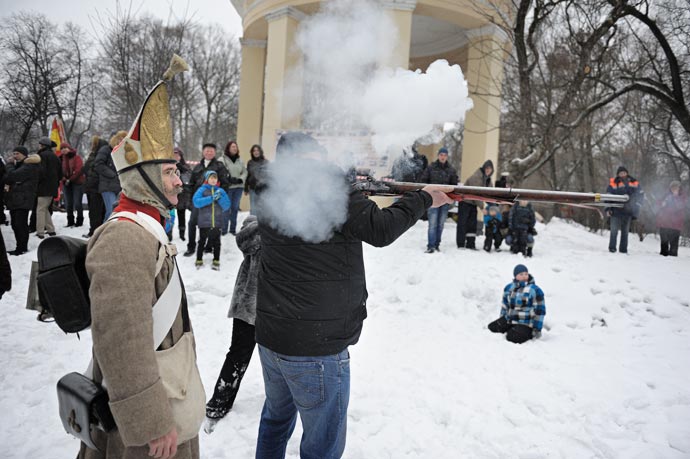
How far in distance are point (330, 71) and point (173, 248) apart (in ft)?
15.1

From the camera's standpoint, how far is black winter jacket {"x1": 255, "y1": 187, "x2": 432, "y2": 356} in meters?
2.20

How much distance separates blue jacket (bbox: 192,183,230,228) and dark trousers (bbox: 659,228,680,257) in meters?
9.51

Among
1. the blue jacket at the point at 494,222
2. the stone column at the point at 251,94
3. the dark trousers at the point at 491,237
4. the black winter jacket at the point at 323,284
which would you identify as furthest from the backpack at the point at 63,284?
the stone column at the point at 251,94

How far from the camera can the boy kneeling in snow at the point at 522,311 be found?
18.0 ft

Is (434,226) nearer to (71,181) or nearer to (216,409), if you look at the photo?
(216,409)

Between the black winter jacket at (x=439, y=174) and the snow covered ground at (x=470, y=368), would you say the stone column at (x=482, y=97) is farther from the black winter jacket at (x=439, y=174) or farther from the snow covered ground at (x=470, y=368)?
the snow covered ground at (x=470, y=368)

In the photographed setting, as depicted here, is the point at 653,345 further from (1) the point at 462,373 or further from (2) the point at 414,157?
(2) the point at 414,157

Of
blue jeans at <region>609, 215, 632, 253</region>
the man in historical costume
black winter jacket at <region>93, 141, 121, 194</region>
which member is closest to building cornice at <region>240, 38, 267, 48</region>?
black winter jacket at <region>93, 141, 121, 194</region>

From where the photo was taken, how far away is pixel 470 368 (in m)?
4.90

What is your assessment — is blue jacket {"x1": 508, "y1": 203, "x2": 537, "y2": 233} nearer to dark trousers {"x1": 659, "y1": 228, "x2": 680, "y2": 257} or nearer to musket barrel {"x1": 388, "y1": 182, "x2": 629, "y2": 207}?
dark trousers {"x1": 659, "y1": 228, "x2": 680, "y2": 257}

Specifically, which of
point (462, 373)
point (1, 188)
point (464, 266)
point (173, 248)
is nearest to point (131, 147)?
point (173, 248)

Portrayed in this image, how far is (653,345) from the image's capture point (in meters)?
5.41

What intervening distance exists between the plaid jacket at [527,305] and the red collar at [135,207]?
16.0ft

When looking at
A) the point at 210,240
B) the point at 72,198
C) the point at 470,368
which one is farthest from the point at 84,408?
the point at 72,198
